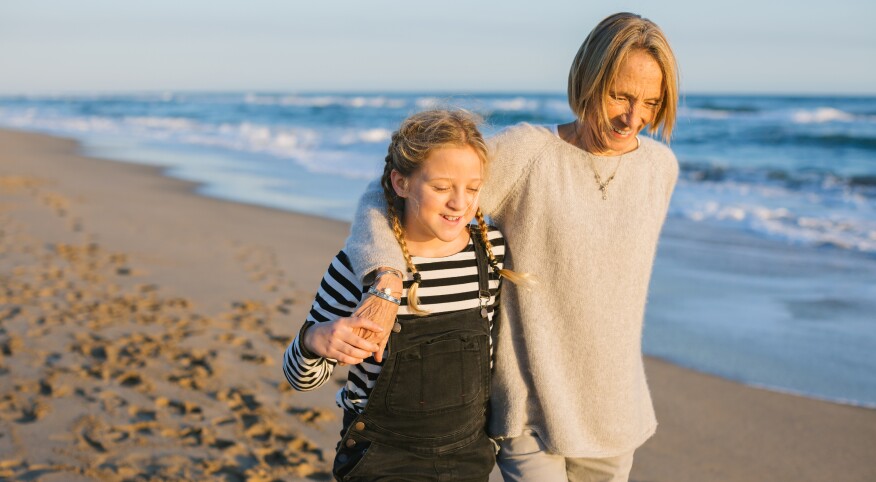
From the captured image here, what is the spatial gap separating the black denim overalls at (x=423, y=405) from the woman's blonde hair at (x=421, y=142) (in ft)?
0.31

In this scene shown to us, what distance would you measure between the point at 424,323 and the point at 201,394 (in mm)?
2838

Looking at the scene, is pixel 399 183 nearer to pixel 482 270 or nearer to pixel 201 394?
pixel 482 270

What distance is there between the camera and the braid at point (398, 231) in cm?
200

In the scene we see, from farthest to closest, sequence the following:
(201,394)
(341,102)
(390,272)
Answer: (341,102) < (201,394) < (390,272)

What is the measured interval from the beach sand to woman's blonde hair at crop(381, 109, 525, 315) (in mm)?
1953

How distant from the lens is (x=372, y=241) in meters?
2.00

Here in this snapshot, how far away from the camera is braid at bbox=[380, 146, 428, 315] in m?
2.00

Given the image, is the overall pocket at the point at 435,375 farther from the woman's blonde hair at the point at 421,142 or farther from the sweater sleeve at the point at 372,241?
the sweater sleeve at the point at 372,241

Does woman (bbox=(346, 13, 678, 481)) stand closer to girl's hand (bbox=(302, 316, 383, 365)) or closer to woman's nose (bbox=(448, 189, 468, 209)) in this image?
woman's nose (bbox=(448, 189, 468, 209))

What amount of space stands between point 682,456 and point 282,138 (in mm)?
20946

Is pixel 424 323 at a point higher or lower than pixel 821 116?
lower

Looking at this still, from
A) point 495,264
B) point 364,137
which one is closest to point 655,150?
point 495,264

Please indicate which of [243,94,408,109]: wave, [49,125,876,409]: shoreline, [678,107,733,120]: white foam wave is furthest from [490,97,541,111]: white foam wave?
[49,125,876,409]: shoreline

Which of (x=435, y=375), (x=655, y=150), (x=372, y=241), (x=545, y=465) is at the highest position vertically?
(x=655, y=150)
